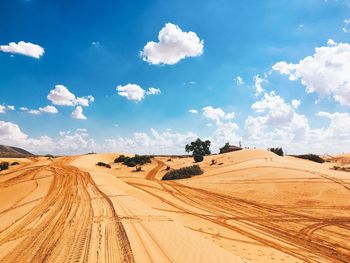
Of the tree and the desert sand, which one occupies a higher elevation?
the tree

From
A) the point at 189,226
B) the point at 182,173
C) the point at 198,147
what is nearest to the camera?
the point at 189,226

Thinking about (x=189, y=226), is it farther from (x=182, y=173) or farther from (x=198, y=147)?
(x=198, y=147)

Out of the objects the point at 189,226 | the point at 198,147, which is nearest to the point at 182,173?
the point at 189,226

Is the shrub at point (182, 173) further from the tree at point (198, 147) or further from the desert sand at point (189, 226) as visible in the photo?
the tree at point (198, 147)

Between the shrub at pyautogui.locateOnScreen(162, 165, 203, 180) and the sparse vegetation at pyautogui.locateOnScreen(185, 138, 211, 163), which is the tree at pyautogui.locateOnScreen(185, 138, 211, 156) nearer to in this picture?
the sparse vegetation at pyautogui.locateOnScreen(185, 138, 211, 163)

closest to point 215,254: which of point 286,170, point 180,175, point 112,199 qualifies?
point 112,199

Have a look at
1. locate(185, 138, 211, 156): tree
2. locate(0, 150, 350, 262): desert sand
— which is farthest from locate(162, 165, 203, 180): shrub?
locate(185, 138, 211, 156): tree

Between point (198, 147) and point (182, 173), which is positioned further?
point (198, 147)

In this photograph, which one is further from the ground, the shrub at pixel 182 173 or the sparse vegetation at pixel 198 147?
the sparse vegetation at pixel 198 147

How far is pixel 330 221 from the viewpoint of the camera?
14.3m

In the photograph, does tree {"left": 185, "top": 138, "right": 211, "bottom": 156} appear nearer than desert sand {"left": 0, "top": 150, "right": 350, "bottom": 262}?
No

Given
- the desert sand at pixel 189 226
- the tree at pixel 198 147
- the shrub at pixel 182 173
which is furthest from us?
the tree at pixel 198 147

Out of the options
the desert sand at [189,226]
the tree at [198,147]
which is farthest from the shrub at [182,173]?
the tree at [198,147]

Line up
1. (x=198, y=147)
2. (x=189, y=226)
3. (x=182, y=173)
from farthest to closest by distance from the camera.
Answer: (x=198, y=147)
(x=182, y=173)
(x=189, y=226)
